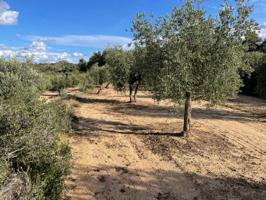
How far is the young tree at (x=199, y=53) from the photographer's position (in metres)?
14.4

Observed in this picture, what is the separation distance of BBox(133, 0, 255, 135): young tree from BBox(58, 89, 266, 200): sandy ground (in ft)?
8.37

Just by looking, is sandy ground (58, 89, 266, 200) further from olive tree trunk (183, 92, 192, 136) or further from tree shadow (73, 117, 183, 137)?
olive tree trunk (183, 92, 192, 136)

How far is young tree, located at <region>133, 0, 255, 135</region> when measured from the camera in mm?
14414

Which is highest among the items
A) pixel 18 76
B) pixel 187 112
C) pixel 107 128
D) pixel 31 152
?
pixel 18 76

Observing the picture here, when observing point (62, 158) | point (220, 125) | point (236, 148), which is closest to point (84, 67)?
point (220, 125)

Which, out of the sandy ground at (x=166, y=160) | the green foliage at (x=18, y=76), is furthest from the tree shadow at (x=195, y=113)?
the green foliage at (x=18, y=76)

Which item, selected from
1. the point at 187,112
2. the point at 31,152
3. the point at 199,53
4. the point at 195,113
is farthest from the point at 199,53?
the point at 195,113

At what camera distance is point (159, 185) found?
10305mm

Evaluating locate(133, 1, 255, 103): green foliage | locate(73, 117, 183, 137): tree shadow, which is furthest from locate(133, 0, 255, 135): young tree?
locate(73, 117, 183, 137): tree shadow

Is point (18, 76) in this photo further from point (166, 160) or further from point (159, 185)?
point (159, 185)

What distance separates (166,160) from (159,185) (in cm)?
263

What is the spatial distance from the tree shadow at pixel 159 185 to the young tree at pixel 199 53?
450 centimetres

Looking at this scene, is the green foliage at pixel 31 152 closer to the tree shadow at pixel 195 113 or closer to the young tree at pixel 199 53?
the young tree at pixel 199 53

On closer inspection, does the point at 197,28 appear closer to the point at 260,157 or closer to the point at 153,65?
the point at 153,65
